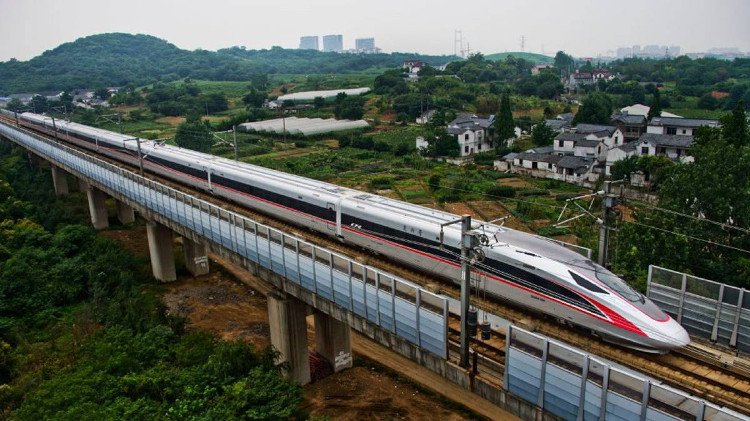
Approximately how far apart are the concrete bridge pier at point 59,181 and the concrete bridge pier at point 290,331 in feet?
146

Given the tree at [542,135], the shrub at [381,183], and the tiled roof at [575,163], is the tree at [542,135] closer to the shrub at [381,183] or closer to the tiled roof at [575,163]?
the tiled roof at [575,163]

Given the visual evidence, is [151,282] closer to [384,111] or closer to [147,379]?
[147,379]

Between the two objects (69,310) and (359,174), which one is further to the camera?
(359,174)

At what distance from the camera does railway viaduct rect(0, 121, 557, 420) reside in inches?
548

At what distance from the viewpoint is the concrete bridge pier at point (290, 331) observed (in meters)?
22.0

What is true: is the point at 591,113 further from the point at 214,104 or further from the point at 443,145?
the point at 214,104

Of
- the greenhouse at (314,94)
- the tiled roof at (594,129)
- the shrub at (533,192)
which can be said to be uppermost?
the greenhouse at (314,94)

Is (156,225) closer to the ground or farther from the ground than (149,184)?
closer to the ground

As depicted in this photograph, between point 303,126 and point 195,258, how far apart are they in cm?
6279

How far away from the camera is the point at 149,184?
101 ft

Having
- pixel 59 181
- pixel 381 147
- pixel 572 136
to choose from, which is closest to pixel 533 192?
pixel 572 136

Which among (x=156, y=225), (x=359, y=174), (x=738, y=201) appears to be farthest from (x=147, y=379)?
(x=359, y=174)

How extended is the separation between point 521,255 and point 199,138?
6551cm

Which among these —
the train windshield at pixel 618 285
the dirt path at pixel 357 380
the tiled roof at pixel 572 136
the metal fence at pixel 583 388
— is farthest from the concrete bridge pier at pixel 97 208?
the tiled roof at pixel 572 136
